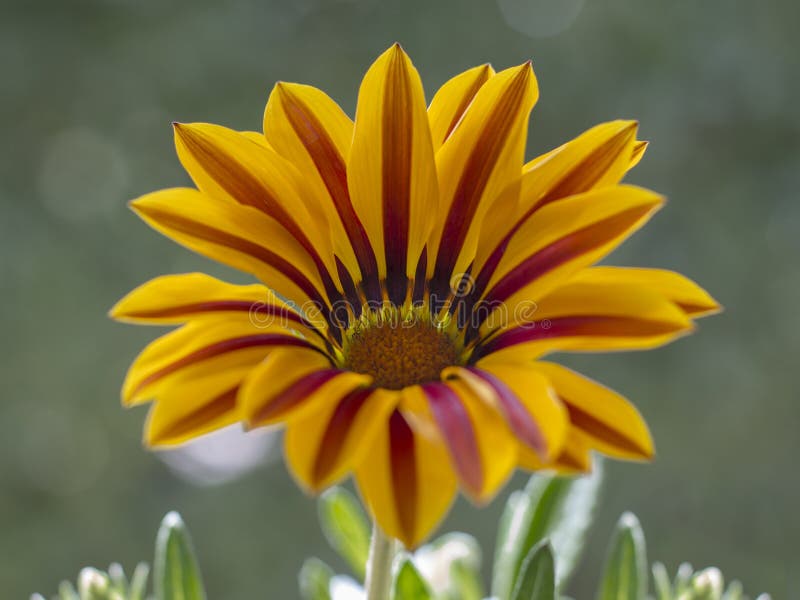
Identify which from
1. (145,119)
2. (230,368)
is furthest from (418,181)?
(145,119)

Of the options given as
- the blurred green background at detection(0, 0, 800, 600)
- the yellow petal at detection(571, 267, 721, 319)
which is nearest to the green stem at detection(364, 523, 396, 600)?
the yellow petal at detection(571, 267, 721, 319)

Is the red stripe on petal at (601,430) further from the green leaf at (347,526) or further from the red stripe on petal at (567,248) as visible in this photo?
the green leaf at (347,526)

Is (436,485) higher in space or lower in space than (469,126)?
lower

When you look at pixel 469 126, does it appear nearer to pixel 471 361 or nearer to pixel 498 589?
pixel 471 361

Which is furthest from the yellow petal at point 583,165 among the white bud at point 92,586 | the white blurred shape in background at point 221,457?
the white blurred shape in background at point 221,457

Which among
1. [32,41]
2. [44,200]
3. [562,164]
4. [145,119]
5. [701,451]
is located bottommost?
[701,451]

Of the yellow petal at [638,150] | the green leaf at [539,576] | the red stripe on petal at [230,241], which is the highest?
the yellow petal at [638,150]

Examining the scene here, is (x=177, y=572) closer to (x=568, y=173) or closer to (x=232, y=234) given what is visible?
(x=232, y=234)

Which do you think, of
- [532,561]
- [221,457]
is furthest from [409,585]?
[221,457]
